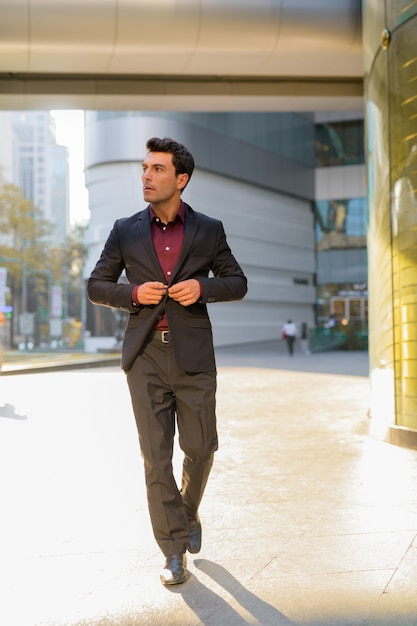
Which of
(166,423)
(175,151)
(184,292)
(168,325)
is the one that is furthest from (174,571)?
(175,151)

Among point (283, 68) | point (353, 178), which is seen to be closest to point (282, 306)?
point (353, 178)

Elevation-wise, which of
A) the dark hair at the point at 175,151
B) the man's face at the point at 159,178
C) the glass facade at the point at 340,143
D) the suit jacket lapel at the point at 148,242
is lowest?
the suit jacket lapel at the point at 148,242

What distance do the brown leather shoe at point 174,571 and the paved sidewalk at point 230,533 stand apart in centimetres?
5

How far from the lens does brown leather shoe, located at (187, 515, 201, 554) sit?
3.83 meters

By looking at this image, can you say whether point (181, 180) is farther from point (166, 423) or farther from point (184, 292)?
point (166, 423)

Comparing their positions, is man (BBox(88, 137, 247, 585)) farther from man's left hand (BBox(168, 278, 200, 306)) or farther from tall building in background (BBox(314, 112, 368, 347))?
tall building in background (BBox(314, 112, 368, 347))

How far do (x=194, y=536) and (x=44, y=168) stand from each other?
5771 inches

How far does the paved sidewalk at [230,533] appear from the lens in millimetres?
3230

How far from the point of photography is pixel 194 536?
3879 mm

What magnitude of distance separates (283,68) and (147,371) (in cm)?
864

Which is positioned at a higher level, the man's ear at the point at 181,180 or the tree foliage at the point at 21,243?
the tree foliage at the point at 21,243

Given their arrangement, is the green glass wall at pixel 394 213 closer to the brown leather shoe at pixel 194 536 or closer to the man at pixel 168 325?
the brown leather shoe at pixel 194 536

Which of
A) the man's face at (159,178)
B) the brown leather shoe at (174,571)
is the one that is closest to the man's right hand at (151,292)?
the man's face at (159,178)

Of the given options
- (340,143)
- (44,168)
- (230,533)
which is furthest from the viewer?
(44,168)
